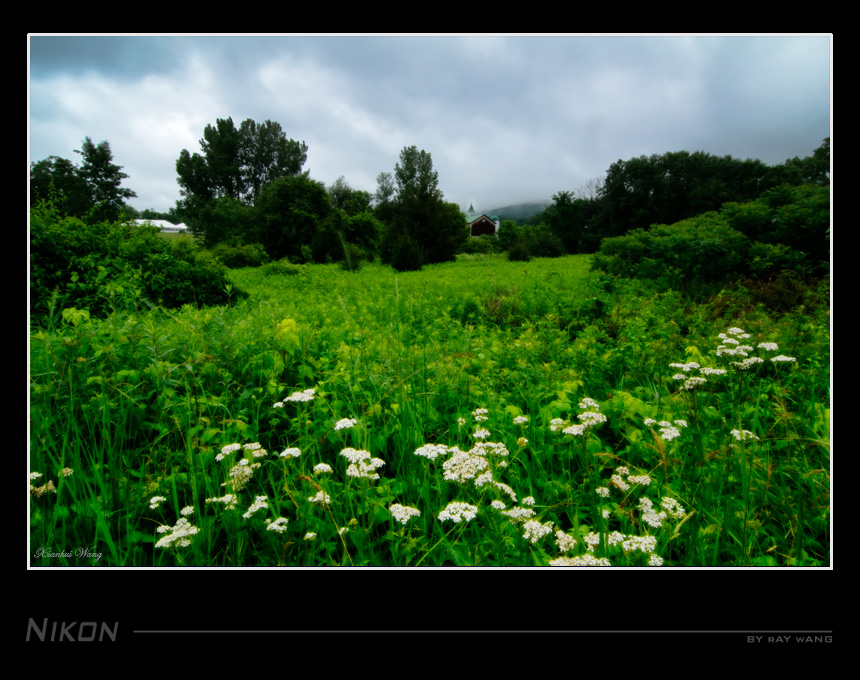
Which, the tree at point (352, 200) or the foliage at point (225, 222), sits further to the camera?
the tree at point (352, 200)

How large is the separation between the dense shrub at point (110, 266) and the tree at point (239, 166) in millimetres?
1132

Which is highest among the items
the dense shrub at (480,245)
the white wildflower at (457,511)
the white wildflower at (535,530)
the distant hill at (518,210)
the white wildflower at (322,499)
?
the dense shrub at (480,245)

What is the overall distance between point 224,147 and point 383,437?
652 centimetres

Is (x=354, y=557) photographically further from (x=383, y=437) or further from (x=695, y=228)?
(x=695, y=228)

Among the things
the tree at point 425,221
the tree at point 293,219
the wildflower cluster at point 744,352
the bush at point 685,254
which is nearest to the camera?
the wildflower cluster at point 744,352

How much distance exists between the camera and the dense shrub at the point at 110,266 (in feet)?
16.1

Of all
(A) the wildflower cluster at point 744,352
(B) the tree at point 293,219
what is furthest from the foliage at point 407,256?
(A) the wildflower cluster at point 744,352

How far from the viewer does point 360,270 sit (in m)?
14.0

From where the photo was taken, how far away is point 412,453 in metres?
1.88

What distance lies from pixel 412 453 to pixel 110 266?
20.3ft

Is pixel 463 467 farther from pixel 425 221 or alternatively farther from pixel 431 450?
pixel 425 221

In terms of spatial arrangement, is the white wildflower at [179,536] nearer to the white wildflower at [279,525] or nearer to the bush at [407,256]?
the white wildflower at [279,525]
